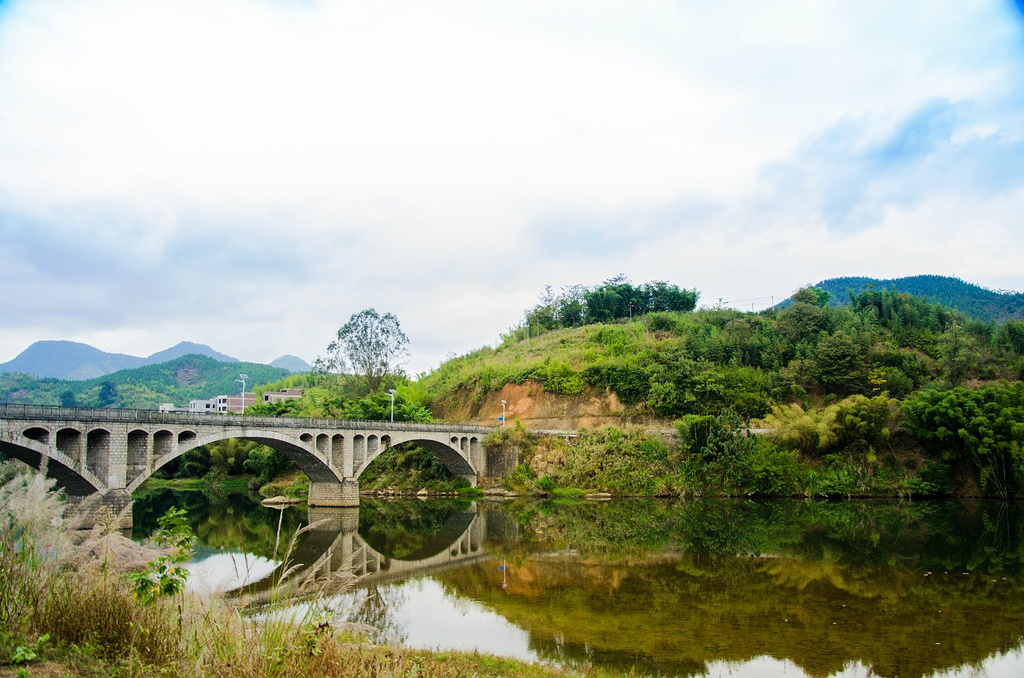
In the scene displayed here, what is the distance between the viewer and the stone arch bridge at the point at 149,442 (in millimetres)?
29703

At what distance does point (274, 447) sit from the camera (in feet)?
143

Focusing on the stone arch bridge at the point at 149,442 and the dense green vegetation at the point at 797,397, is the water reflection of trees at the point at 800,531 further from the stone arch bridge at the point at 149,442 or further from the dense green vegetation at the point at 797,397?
the stone arch bridge at the point at 149,442

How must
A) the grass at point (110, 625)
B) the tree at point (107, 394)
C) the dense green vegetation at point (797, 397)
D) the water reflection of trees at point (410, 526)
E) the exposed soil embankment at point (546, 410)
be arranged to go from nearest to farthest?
1. the grass at point (110, 625)
2. the water reflection of trees at point (410, 526)
3. the dense green vegetation at point (797, 397)
4. the exposed soil embankment at point (546, 410)
5. the tree at point (107, 394)

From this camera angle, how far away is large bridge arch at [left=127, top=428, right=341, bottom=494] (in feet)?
113

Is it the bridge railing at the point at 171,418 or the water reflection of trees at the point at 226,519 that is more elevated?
the bridge railing at the point at 171,418

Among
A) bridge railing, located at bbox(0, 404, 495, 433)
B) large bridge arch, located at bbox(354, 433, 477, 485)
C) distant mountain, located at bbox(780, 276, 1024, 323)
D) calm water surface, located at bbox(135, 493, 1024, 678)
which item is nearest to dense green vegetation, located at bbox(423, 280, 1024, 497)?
large bridge arch, located at bbox(354, 433, 477, 485)

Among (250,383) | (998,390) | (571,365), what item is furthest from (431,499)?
(250,383)

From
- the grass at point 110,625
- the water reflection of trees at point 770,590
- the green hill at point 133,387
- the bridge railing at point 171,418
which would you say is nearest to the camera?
the grass at point 110,625

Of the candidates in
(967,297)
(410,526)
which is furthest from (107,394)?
(967,297)

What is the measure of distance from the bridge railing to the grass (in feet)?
81.9

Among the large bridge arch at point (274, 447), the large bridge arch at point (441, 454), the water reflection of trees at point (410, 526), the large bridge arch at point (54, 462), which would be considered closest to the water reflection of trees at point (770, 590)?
the water reflection of trees at point (410, 526)

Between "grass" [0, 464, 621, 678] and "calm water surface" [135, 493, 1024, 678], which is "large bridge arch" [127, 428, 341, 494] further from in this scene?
"grass" [0, 464, 621, 678]

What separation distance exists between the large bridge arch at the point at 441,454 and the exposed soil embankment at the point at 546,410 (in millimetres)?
7938

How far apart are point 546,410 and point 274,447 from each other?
26.4 m
